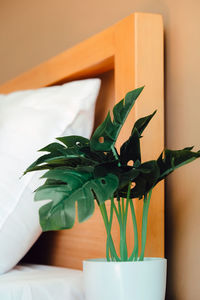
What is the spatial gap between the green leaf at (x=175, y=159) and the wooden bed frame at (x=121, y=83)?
0.87 feet

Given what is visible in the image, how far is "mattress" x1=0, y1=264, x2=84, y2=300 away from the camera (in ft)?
3.41

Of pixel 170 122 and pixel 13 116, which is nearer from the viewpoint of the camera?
pixel 170 122

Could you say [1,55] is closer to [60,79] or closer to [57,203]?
[60,79]

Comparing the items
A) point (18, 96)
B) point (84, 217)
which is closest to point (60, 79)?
point (18, 96)

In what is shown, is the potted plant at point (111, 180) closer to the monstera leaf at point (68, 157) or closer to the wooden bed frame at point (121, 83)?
the monstera leaf at point (68, 157)

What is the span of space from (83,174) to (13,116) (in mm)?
674

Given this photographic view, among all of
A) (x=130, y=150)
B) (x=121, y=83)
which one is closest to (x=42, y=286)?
(x=130, y=150)

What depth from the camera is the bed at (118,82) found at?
116 cm

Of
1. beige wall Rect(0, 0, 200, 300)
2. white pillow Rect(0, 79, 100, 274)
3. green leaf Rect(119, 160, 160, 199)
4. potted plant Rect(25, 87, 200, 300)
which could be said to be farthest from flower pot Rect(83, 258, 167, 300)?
white pillow Rect(0, 79, 100, 274)

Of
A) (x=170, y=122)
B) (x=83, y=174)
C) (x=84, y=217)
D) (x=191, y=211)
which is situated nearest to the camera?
(x=84, y=217)

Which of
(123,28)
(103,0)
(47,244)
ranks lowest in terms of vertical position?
(47,244)

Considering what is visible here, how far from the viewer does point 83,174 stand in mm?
815

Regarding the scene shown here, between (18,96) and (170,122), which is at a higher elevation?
(18,96)

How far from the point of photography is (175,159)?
0.86 meters
